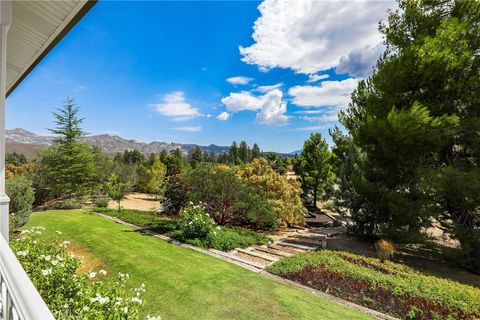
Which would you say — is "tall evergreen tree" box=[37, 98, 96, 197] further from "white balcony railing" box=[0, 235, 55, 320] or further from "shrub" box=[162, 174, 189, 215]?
"white balcony railing" box=[0, 235, 55, 320]

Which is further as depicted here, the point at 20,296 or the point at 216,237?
the point at 216,237

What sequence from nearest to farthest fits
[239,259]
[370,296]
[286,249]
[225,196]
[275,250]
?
[370,296]
[239,259]
[275,250]
[286,249]
[225,196]

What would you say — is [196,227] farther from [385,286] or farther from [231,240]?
[385,286]

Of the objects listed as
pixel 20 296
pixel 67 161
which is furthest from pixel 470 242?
pixel 67 161

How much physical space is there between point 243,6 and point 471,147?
843cm

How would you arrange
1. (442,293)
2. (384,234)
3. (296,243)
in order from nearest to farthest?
1. (442,293)
2. (384,234)
3. (296,243)

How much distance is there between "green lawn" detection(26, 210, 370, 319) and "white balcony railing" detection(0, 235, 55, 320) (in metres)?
3.43

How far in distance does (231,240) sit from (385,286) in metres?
4.62

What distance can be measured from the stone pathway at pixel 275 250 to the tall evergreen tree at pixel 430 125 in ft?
8.84

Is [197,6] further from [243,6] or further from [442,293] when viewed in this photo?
[442,293]

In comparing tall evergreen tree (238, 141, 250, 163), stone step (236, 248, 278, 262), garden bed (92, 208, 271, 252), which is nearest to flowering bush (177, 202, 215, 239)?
garden bed (92, 208, 271, 252)

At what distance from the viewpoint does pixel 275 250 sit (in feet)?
27.8

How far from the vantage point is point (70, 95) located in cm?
1888

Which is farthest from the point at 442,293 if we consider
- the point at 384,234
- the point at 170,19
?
the point at 170,19
